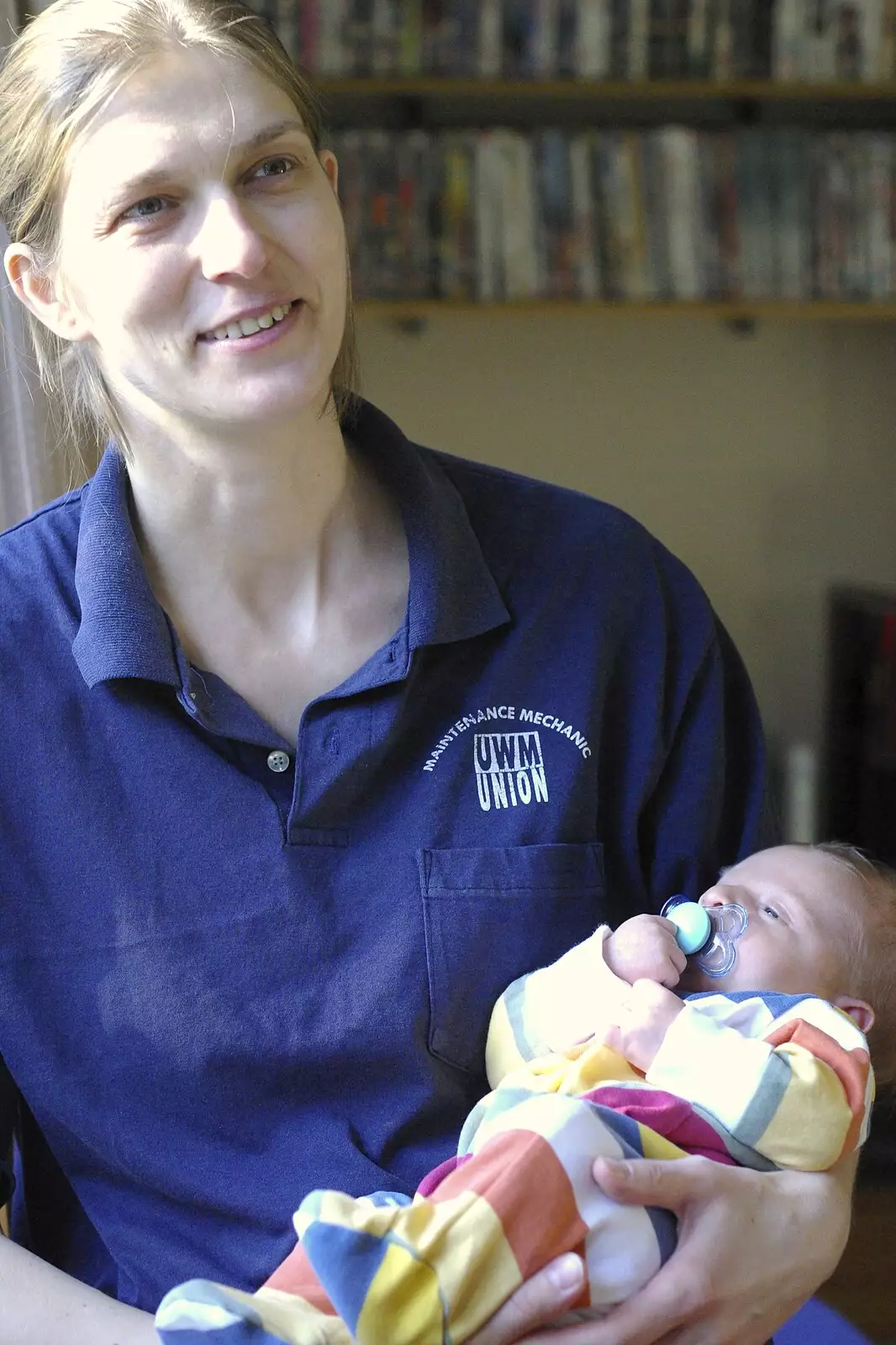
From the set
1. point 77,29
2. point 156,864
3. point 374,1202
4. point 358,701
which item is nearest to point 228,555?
point 358,701

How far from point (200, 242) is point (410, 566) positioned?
0.37 metres

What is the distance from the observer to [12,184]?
1.44m

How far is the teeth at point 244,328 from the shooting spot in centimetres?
133

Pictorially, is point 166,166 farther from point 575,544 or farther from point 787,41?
point 787,41

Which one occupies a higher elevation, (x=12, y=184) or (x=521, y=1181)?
(x=12, y=184)

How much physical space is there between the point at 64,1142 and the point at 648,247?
2427 millimetres

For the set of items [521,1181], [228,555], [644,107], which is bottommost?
[521,1181]

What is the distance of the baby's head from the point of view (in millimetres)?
1378

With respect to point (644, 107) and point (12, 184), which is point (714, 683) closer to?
point (12, 184)

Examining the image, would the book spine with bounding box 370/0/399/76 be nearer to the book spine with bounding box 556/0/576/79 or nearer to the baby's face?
the book spine with bounding box 556/0/576/79

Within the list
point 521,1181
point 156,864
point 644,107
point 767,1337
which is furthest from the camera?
point 644,107

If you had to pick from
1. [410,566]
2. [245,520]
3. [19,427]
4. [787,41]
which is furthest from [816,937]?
[787,41]

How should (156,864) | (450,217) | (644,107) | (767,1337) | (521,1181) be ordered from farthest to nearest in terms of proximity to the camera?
(644,107)
(450,217)
(156,864)
(767,1337)
(521,1181)

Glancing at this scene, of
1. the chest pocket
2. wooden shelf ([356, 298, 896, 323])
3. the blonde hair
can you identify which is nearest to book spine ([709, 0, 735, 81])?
wooden shelf ([356, 298, 896, 323])
